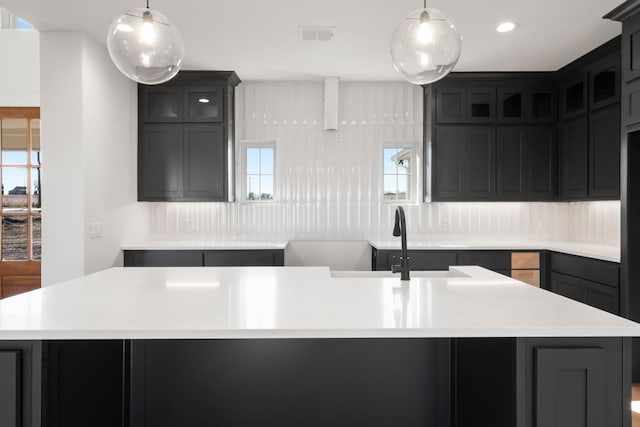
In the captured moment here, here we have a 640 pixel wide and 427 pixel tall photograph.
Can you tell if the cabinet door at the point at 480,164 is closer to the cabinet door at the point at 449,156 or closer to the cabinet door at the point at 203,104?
the cabinet door at the point at 449,156

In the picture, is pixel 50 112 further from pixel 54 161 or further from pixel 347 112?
pixel 347 112

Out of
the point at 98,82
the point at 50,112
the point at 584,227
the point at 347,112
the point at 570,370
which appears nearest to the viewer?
the point at 570,370

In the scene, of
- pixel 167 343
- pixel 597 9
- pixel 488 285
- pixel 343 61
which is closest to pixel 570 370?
pixel 488 285

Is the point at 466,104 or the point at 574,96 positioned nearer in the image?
the point at 574,96

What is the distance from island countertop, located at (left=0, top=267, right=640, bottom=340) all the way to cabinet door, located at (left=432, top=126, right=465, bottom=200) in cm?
259

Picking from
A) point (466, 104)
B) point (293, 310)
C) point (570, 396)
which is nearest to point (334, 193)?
point (466, 104)

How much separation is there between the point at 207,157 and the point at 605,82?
12.6 ft

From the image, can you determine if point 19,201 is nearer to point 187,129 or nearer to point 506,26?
point 187,129

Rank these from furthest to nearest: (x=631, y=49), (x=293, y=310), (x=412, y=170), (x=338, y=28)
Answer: (x=412, y=170), (x=338, y=28), (x=631, y=49), (x=293, y=310)

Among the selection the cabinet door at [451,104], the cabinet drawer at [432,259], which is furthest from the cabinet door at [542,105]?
the cabinet drawer at [432,259]

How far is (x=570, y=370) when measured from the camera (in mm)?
1271

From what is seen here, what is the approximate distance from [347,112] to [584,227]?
9.32 feet

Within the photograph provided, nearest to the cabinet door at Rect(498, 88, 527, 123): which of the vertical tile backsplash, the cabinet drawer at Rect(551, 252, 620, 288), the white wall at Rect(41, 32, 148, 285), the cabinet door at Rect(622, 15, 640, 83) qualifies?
the vertical tile backsplash

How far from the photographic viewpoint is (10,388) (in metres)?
1.25
